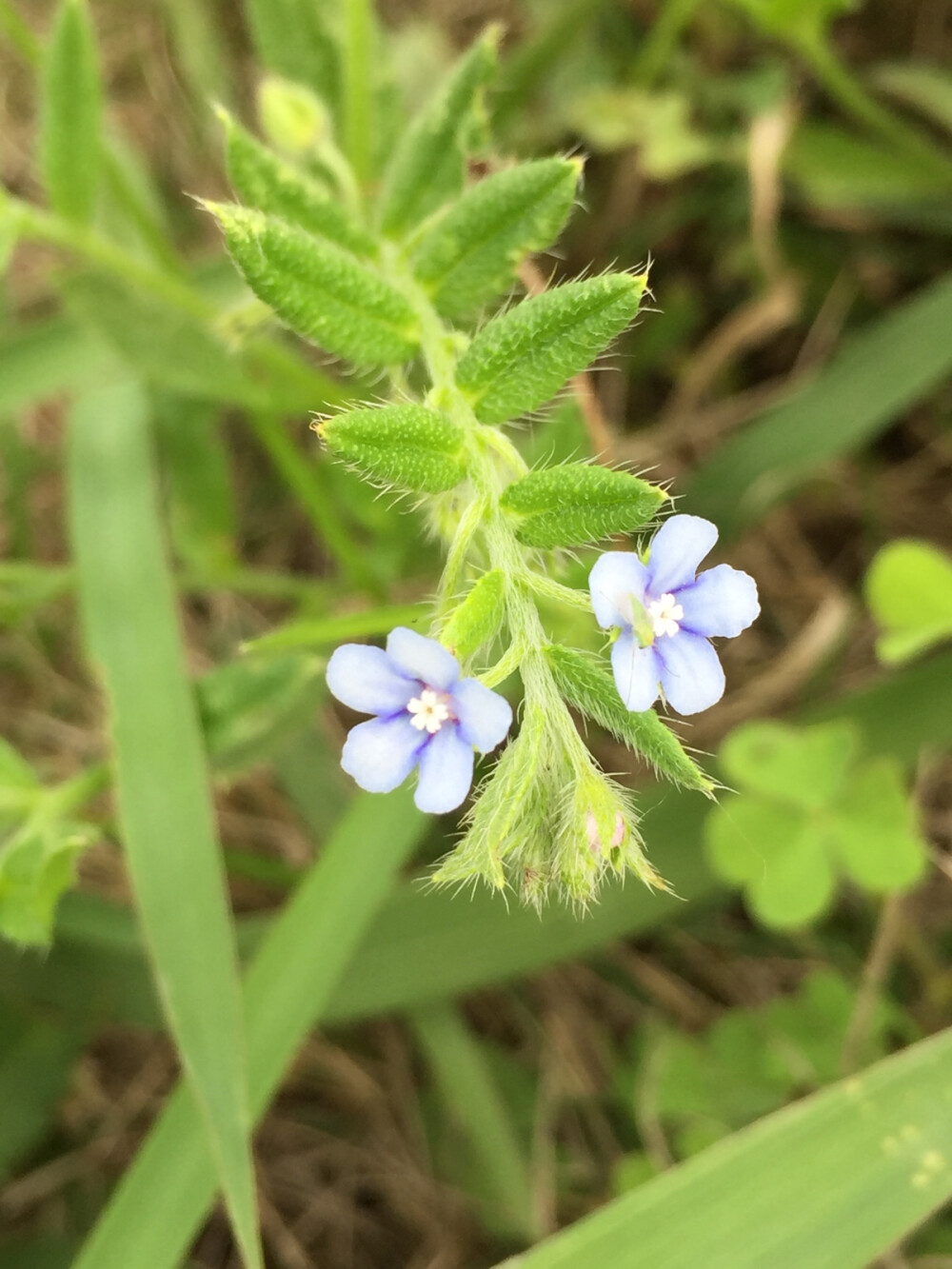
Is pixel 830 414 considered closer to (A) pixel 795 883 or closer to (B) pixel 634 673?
(A) pixel 795 883

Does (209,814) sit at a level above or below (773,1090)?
above

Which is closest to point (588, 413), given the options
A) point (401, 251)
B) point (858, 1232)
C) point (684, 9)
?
point (401, 251)

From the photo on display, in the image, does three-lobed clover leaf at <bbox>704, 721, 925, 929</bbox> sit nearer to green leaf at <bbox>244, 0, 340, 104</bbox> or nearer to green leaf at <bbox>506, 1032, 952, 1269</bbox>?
green leaf at <bbox>506, 1032, 952, 1269</bbox>

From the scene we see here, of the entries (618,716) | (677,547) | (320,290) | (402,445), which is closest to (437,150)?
(320,290)

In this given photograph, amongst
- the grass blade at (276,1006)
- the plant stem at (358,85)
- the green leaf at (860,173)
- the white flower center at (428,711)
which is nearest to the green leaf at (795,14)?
the green leaf at (860,173)

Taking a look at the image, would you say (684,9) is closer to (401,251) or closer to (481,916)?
(401,251)

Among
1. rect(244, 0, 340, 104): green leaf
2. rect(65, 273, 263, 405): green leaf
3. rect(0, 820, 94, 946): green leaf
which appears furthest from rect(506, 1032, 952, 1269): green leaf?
rect(244, 0, 340, 104): green leaf

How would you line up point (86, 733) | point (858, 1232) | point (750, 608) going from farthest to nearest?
point (86, 733), point (858, 1232), point (750, 608)
